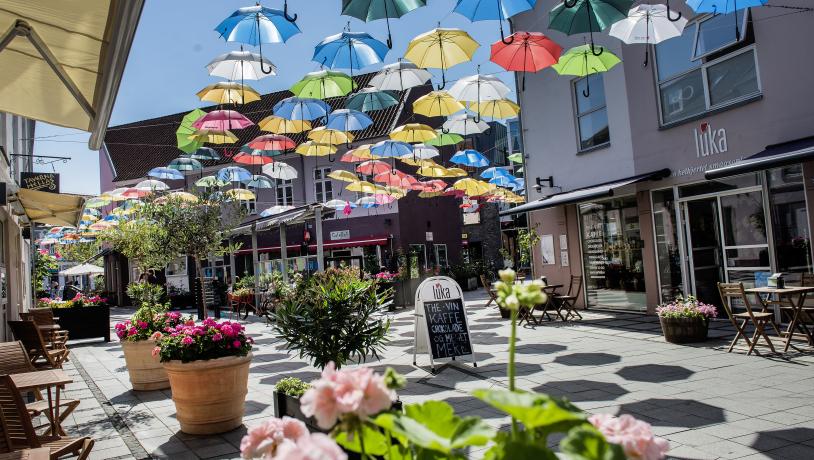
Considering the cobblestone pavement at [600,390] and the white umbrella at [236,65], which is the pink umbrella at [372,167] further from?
the cobblestone pavement at [600,390]

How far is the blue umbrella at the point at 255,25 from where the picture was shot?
9.16m

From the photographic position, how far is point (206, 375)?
19.2 feet

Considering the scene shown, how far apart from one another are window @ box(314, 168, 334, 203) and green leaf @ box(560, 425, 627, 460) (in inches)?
1066

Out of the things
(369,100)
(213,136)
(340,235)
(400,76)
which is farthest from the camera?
(340,235)

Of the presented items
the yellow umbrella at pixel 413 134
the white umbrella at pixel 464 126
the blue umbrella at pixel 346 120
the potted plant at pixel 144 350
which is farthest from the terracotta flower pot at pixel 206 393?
the white umbrella at pixel 464 126

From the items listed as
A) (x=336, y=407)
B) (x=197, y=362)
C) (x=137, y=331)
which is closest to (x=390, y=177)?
(x=137, y=331)

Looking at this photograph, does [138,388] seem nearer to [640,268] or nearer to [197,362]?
[197,362]

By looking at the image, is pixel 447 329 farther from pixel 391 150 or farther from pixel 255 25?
pixel 391 150

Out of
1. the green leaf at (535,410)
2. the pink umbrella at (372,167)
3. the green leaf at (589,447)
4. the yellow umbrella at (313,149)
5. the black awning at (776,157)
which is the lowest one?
the green leaf at (589,447)

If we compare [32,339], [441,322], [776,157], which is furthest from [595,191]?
[32,339]

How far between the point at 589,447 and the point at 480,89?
10729 mm

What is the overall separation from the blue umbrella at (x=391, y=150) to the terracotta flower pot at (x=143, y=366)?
8.55 meters

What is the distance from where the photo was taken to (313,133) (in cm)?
1377

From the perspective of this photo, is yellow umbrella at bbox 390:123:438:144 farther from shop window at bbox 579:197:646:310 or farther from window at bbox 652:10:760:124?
window at bbox 652:10:760:124
